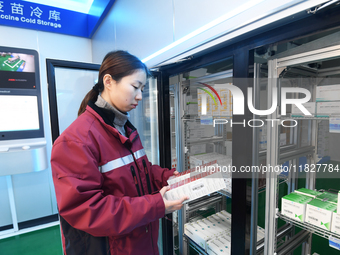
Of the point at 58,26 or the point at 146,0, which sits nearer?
the point at 146,0

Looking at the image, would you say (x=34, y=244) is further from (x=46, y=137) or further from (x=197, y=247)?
(x=197, y=247)

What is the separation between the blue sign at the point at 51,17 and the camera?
276 cm

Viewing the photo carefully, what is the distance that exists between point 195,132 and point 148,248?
4.19 feet

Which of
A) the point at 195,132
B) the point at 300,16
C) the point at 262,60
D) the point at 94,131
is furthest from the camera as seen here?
the point at 195,132

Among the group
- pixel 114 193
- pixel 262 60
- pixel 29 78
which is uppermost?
pixel 29 78

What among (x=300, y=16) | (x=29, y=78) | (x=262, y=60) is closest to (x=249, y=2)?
(x=300, y=16)

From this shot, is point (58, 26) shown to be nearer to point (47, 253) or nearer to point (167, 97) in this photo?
point (167, 97)

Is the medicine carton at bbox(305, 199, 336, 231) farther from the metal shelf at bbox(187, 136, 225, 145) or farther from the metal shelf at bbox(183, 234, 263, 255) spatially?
the metal shelf at bbox(187, 136, 225, 145)

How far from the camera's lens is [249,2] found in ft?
3.05

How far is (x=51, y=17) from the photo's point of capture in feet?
10.0

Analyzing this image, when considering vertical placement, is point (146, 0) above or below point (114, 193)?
above

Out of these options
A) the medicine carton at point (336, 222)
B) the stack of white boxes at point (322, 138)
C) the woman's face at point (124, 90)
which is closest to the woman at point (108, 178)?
the woman's face at point (124, 90)

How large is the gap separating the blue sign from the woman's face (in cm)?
187

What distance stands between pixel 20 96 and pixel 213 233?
109 inches
